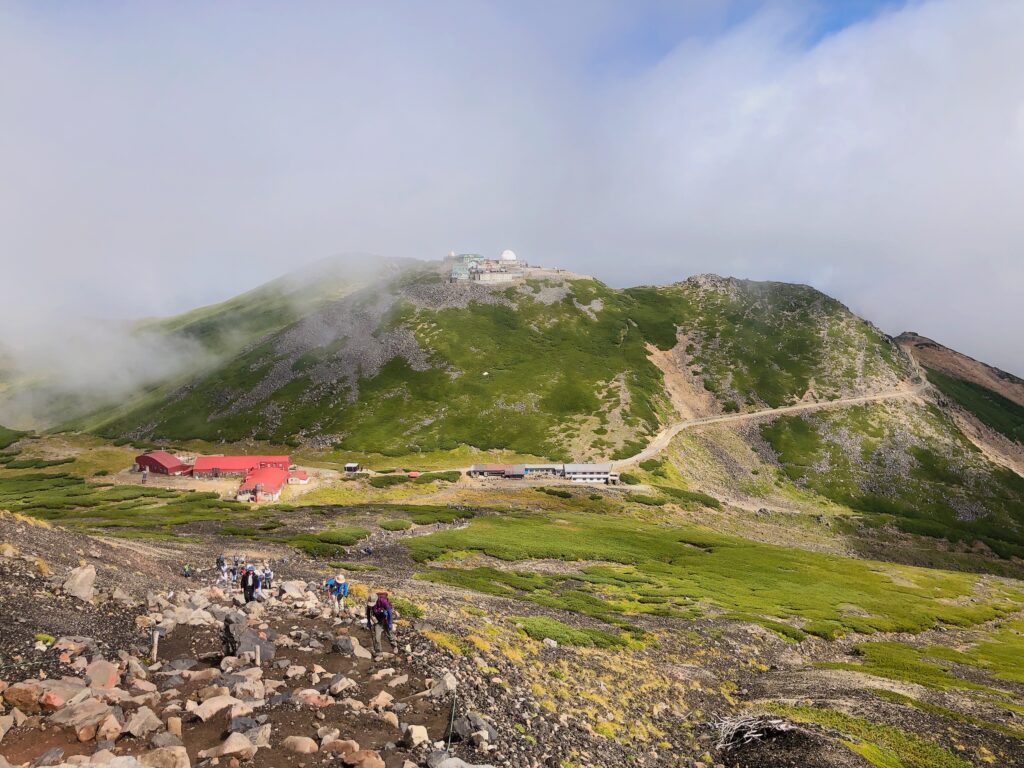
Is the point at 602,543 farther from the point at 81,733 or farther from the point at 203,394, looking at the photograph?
the point at 203,394

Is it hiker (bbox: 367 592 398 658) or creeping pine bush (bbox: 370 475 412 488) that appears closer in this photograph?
hiker (bbox: 367 592 398 658)

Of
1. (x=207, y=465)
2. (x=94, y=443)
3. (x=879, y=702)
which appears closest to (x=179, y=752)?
(x=879, y=702)

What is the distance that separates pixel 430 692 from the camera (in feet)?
68.1

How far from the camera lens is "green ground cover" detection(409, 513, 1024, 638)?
5831 centimetres

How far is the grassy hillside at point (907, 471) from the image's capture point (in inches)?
5645

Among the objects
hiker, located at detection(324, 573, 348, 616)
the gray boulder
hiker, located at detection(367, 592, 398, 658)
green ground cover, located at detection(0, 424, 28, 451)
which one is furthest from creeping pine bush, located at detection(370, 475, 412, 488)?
green ground cover, located at detection(0, 424, 28, 451)

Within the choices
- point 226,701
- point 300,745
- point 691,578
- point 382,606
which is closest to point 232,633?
point 226,701

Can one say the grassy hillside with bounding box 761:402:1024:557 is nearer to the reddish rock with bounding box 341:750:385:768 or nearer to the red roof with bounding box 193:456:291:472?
the red roof with bounding box 193:456:291:472

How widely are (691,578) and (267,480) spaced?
274 ft

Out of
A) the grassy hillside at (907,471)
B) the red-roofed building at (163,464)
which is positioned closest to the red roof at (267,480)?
the red-roofed building at (163,464)

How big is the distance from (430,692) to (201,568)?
32478 millimetres

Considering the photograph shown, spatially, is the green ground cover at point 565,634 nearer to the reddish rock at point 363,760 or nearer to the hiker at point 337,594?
the hiker at point 337,594

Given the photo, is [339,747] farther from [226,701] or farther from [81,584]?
[81,584]

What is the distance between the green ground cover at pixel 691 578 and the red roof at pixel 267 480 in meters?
43.9
